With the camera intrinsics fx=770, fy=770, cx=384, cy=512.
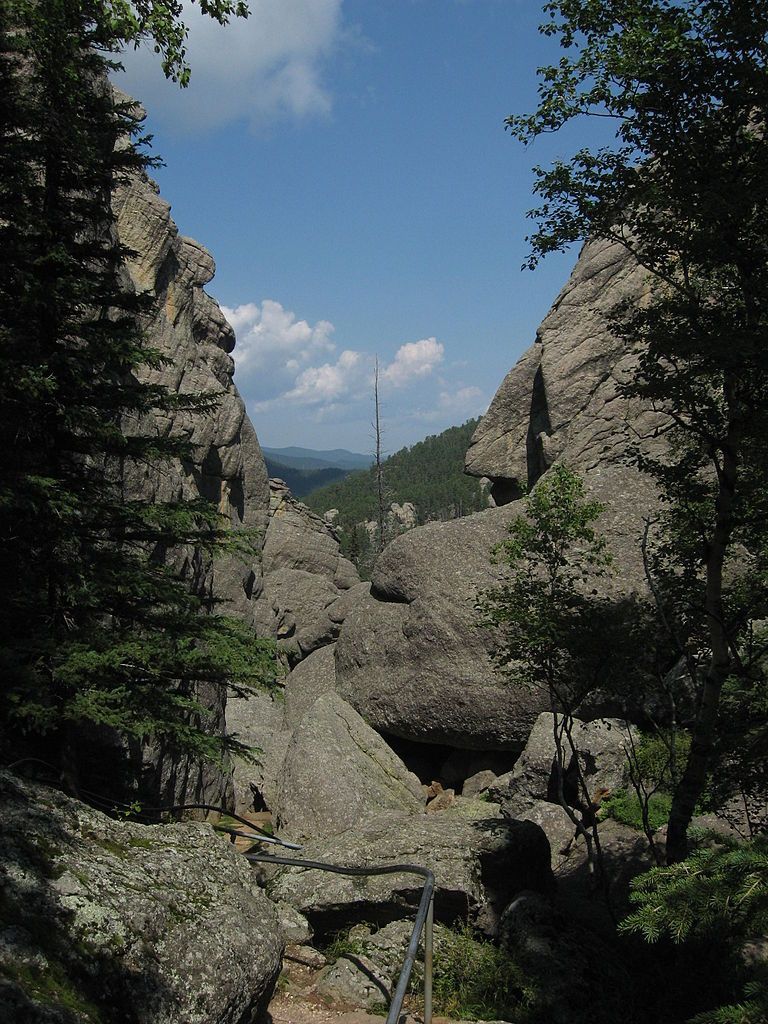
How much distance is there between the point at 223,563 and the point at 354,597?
6.44m

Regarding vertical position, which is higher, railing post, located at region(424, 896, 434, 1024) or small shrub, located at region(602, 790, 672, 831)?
railing post, located at region(424, 896, 434, 1024)

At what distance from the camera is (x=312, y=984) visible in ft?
27.6

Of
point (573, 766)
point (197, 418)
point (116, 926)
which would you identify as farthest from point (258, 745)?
point (116, 926)

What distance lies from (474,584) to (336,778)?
267 inches

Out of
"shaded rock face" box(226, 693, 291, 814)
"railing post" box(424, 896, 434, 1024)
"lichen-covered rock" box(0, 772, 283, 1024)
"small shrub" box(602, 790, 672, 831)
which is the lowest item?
"shaded rock face" box(226, 693, 291, 814)

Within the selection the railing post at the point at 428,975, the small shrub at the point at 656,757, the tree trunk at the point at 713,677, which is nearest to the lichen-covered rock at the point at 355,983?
the railing post at the point at 428,975

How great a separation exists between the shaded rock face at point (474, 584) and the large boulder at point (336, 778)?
1.27 m

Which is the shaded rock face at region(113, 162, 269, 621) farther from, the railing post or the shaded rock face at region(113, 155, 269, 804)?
the railing post

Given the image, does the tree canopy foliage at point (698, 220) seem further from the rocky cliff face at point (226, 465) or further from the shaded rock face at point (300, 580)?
the shaded rock face at point (300, 580)

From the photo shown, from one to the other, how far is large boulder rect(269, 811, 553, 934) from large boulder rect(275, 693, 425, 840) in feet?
19.7

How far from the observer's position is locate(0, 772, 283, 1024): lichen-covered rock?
13.3 ft

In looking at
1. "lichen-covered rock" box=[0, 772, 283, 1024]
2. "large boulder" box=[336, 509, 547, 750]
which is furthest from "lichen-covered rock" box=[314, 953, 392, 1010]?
"large boulder" box=[336, 509, 547, 750]

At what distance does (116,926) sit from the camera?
463cm

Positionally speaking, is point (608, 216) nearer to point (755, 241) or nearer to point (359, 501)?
point (755, 241)
